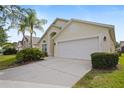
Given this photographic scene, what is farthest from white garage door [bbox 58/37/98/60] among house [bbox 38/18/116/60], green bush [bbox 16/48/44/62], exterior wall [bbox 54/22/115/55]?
green bush [bbox 16/48/44/62]

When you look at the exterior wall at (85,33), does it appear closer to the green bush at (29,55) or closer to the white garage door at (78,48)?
the white garage door at (78,48)

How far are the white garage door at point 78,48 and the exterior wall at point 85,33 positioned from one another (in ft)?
1.57

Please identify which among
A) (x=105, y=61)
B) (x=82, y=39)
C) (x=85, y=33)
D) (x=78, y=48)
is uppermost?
(x=85, y=33)

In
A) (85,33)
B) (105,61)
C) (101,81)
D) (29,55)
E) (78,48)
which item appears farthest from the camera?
(29,55)

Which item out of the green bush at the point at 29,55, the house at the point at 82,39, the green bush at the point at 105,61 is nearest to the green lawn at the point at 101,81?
the green bush at the point at 105,61

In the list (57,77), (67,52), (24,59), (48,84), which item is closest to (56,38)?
(67,52)

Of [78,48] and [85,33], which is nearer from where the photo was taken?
[85,33]

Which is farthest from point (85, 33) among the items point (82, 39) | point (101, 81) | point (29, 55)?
point (101, 81)

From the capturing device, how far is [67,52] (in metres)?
19.3

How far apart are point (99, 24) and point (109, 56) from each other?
16.8 ft

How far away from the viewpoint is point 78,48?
18.0 meters

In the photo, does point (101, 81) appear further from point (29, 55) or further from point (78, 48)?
point (29, 55)

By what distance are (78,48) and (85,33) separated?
157cm

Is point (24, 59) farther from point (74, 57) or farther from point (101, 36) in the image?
point (101, 36)
